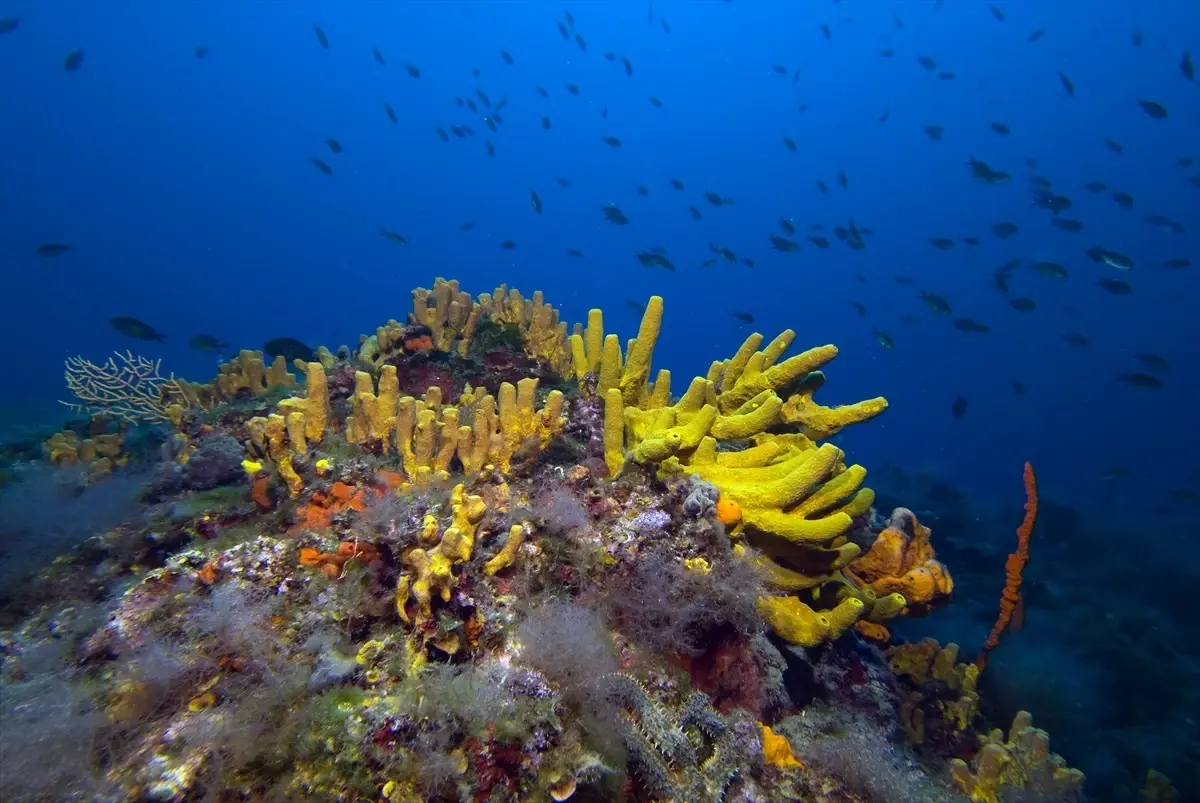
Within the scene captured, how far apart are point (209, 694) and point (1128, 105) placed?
12168cm

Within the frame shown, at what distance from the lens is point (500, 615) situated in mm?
2410

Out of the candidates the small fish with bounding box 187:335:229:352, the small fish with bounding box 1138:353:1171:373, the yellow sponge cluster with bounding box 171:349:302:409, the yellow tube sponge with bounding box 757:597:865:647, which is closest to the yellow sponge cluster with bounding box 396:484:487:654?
the yellow tube sponge with bounding box 757:597:865:647

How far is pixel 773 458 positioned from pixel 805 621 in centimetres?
97

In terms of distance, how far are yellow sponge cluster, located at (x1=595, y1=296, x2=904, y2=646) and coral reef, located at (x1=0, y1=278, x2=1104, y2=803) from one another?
2 cm

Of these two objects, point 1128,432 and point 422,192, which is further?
point 422,192

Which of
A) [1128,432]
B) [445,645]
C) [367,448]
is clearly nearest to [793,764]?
[445,645]

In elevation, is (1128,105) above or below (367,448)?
above

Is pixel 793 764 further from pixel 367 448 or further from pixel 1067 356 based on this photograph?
pixel 1067 356

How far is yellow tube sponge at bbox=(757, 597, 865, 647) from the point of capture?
10.1 ft

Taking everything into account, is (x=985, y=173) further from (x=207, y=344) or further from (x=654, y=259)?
(x=207, y=344)

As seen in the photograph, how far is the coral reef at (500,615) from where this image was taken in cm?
190

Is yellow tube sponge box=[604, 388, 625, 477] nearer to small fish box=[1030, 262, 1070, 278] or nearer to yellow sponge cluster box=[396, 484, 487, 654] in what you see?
yellow sponge cluster box=[396, 484, 487, 654]

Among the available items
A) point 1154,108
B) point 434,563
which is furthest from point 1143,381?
point 434,563

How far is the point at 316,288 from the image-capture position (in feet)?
441
